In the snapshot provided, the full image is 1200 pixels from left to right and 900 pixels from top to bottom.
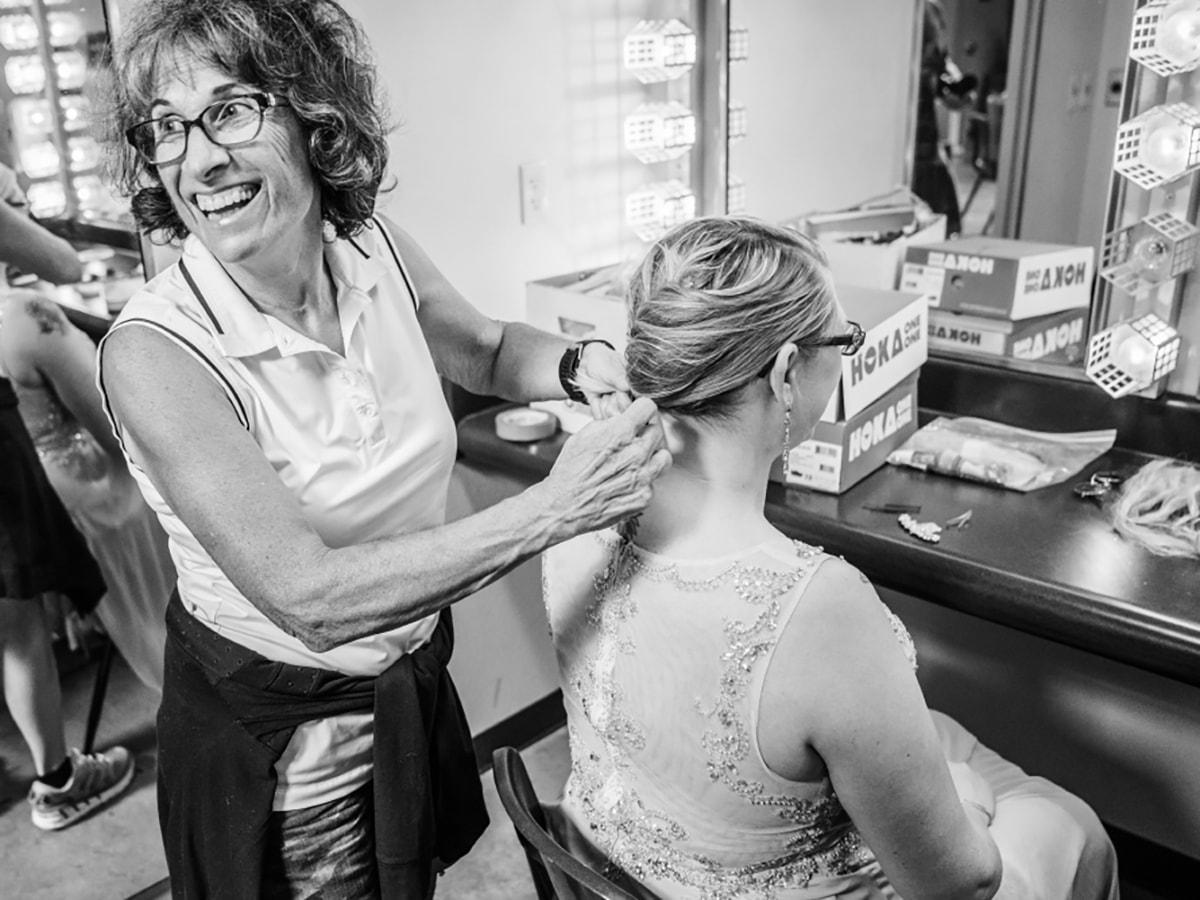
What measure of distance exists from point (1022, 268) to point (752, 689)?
1.22 m

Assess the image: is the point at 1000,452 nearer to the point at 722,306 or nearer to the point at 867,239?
the point at 867,239

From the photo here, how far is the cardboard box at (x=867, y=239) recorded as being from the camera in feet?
6.73

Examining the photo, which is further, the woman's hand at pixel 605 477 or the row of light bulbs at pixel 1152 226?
the row of light bulbs at pixel 1152 226

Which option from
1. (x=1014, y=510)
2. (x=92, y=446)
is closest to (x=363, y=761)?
(x=92, y=446)

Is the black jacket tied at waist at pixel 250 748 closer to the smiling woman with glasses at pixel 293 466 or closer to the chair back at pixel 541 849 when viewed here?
the smiling woman with glasses at pixel 293 466

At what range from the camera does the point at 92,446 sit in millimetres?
1691

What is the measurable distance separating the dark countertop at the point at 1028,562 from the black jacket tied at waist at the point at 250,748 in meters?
0.63

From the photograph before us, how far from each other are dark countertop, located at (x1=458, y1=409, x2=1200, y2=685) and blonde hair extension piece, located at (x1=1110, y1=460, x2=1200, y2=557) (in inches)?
0.8

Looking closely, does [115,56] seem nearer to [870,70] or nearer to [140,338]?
[140,338]

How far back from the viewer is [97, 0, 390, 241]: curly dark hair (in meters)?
1.08

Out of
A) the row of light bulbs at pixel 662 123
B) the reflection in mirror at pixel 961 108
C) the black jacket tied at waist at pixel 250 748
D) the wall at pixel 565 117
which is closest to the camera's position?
the black jacket tied at waist at pixel 250 748

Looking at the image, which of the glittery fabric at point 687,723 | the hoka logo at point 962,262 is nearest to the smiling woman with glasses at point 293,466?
the glittery fabric at point 687,723

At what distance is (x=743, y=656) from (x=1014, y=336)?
1.20 metres

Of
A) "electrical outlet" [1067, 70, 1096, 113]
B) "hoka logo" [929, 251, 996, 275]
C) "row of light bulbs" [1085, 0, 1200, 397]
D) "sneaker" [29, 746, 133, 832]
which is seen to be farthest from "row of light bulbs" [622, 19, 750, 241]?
"sneaker" [29, 746, 133, 832]
